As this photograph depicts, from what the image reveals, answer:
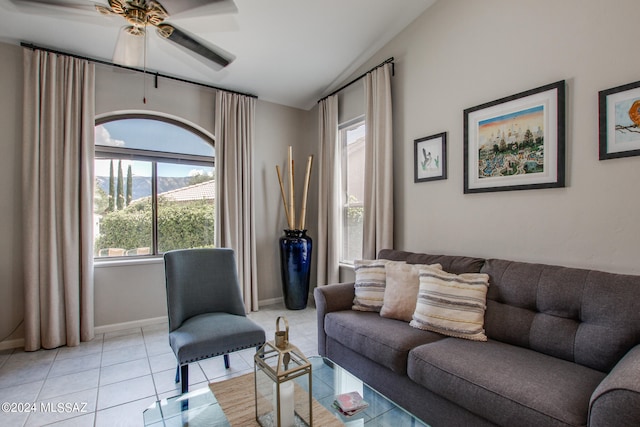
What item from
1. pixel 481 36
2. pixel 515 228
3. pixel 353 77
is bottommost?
pixel 515 228

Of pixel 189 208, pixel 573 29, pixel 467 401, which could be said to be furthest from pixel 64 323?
pixel 573 29

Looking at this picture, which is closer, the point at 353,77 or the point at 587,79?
the point at 587,79

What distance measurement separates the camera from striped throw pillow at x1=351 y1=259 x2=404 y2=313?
7.68 feet

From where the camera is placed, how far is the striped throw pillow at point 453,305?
6.06ft

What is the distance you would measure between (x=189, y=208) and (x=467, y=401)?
3.43m

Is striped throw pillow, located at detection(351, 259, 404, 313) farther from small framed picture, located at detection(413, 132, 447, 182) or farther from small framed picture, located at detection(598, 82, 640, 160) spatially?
small framed picture, located at detection(598, 82, 640, 160)

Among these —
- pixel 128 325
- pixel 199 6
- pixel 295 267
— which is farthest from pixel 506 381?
pixel 128 325

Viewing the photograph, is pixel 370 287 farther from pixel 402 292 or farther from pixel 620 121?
pixel 620 121

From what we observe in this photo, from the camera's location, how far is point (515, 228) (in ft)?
7.23

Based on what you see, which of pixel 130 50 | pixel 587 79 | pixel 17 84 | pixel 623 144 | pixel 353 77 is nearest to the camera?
pixel 623 144

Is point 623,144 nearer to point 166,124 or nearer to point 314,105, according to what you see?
point 314,105

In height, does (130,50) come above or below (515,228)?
above

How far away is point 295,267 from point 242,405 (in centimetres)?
252

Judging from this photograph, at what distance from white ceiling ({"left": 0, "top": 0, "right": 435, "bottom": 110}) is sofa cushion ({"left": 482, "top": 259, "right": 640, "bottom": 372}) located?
2.34 meters
